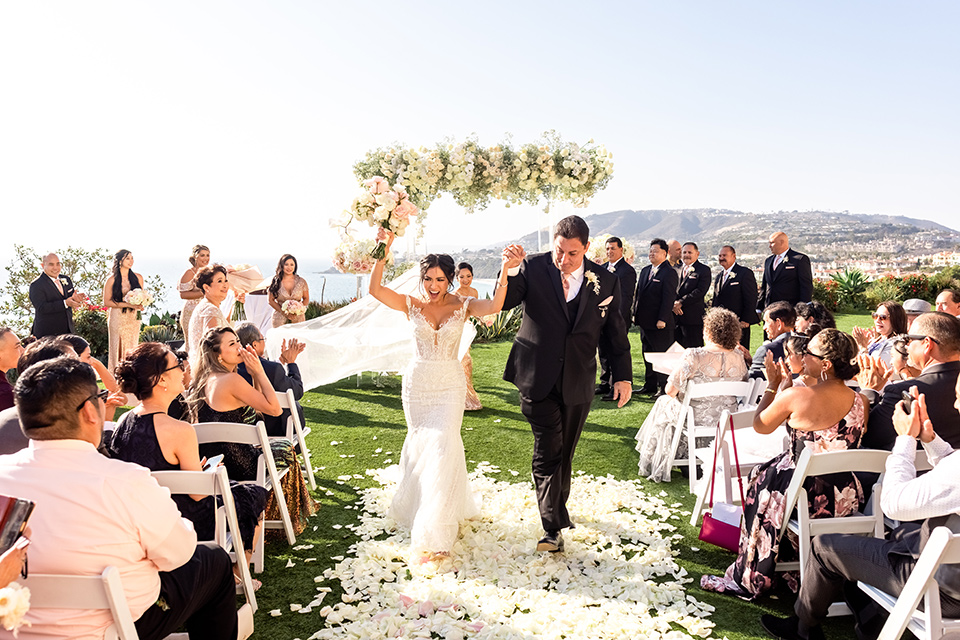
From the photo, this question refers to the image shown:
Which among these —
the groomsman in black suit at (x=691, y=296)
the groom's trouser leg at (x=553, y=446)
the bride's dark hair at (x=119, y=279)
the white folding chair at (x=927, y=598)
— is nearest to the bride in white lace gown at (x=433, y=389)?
the groom's trouser leg at (x=553, y=446)

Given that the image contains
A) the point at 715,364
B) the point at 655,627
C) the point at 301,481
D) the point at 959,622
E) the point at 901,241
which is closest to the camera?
the point at 959,622

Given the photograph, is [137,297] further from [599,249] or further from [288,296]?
[599,249]

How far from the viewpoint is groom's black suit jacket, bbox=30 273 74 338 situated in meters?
9.25

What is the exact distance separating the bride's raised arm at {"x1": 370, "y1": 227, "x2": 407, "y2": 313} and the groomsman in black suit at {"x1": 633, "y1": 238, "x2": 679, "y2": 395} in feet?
17.1

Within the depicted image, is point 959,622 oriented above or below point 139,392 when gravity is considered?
below

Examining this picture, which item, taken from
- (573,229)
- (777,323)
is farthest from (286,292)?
(777,323)

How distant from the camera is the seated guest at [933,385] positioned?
351 cm

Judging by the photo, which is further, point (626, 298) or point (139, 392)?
point (626, 298)

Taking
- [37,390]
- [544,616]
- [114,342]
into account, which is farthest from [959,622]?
[114,342]

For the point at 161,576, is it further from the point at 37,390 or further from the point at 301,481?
the point at 301,481

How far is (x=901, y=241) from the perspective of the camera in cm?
3900

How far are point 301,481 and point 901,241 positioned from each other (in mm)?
45312

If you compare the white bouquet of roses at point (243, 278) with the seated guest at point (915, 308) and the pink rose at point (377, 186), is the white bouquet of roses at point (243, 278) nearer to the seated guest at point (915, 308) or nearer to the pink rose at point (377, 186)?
the pink rose at point (377, 186)

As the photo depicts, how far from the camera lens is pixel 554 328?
3.98 m
